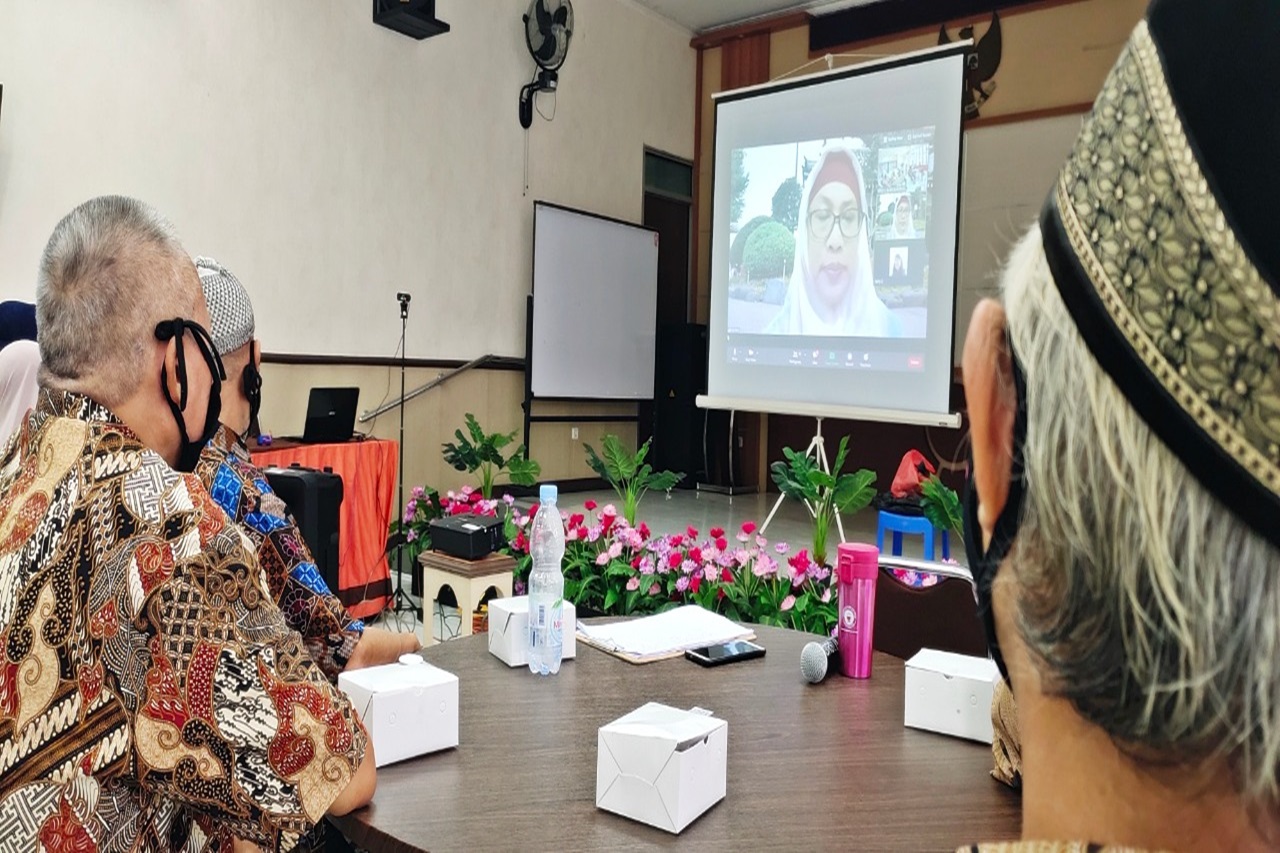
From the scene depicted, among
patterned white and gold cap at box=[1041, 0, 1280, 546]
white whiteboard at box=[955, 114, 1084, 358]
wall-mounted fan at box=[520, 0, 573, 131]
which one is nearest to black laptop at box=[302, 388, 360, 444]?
wall-mounted fan at box=[520, 0, 573, 131]

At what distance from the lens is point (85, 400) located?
102cm

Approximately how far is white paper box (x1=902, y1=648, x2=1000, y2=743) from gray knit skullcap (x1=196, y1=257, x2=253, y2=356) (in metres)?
1.41

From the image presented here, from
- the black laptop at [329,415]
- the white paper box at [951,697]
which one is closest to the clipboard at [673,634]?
the white paper box at [951,697]

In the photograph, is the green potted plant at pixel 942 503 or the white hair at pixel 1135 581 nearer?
the white hair at pixel 1135 581

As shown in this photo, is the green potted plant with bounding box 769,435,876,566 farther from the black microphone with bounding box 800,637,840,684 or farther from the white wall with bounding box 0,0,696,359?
the white wall with bounding box 0,0,696,359

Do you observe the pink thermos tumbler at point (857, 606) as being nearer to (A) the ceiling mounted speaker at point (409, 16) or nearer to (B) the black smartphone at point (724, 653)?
(B) the black smartphone at point (724, 653)

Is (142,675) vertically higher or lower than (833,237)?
lower

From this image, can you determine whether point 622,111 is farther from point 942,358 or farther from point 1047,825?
point 1047,825

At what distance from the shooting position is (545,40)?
654 centimetres

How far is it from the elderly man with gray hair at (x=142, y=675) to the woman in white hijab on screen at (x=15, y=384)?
1.56 meters

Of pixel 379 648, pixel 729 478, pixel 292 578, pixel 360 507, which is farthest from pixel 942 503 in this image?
pixel 729 478

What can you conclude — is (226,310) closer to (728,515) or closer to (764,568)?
(764,568)

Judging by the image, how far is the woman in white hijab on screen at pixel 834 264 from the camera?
15.0 ft

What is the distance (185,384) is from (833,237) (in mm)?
4082
